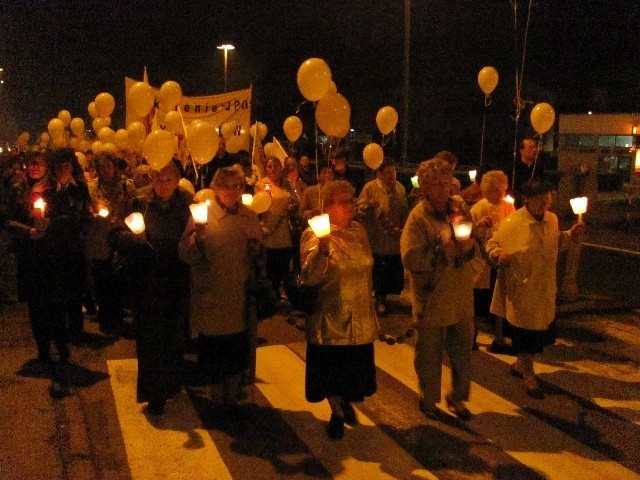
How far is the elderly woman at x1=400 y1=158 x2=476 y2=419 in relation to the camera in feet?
16.7

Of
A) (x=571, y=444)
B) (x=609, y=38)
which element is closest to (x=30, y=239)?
(x=571, y=444)

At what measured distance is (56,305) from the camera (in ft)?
20.1

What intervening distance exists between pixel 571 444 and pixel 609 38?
86.8 feet

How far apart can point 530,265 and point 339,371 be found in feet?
6.24

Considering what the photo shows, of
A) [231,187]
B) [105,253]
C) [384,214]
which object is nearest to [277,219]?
[384,214]

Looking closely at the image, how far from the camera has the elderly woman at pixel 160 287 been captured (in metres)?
5.30

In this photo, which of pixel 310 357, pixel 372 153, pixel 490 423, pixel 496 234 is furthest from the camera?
pixel 372 153

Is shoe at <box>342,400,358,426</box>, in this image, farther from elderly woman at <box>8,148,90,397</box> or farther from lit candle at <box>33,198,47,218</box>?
lit candle at <box>33,198,47,218</box>

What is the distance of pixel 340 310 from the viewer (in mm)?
4824

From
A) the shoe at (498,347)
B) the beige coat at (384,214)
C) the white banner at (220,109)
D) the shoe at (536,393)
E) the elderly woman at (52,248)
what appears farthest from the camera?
the white banner at (220,109)

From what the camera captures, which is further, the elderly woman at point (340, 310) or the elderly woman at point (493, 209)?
the elderly woman at point (493, 209)

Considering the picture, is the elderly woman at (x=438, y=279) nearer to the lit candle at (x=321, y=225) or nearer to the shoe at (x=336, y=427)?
the shoe at (x=336, y=427)

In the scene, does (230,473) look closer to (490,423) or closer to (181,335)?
(181,335)

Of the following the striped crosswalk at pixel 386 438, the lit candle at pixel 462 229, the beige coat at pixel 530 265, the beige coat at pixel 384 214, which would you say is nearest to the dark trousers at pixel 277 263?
the beige coat at pixel 384 214
